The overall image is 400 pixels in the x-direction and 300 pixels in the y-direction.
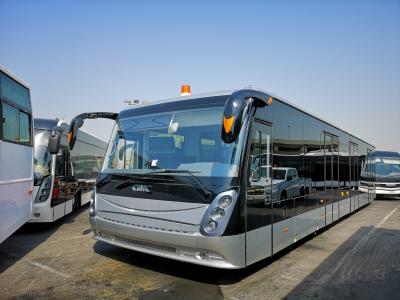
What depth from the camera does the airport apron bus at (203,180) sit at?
16.1 feet

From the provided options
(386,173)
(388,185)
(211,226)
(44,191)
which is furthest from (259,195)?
(386,173)

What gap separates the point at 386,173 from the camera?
20.8 m

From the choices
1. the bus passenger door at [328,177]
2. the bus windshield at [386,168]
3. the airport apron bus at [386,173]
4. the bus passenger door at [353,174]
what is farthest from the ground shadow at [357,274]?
→ the bus windshield at [386,168]

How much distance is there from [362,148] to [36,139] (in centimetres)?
1251

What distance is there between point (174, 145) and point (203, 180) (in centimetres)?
87

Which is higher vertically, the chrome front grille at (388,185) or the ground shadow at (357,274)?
the chrome front grille at (388,185)

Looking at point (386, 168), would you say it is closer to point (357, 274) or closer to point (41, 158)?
point (357, 274)

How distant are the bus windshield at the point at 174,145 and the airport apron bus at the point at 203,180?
15 millimetres

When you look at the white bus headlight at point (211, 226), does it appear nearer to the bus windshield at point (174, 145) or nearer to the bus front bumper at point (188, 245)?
the bus front bumper at point (188, 245)

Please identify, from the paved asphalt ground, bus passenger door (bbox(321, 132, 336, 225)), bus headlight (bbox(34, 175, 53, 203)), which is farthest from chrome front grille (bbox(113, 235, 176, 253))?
bus passenger door (bbox(321, 132, 336, 225))

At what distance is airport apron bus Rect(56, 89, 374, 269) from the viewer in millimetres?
4914

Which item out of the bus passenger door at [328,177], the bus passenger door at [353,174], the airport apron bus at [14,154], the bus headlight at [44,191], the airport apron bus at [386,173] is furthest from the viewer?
the airport apron bus at [386,173]

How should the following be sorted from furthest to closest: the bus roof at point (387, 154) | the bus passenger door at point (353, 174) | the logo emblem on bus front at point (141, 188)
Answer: the bus roof at point (387, 154), the bus passenger door at point (353, 174), the logo emblem on bus front at point (141, 188)

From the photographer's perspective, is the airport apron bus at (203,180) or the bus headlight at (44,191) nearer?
the airport apron bus at (203,180)
